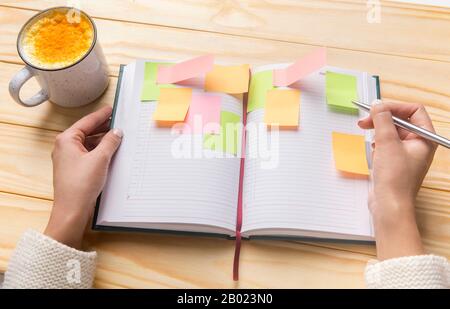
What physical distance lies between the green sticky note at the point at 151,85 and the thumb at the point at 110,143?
7 cm

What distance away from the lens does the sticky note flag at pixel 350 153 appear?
2.01 feet

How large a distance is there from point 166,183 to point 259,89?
0.68 ft

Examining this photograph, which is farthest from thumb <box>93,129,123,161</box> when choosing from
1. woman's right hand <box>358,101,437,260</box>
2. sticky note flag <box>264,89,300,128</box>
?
woman's right hand <box>358,101,437,260</box>

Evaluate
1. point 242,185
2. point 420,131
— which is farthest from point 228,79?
point 420,131

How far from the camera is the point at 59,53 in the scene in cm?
63

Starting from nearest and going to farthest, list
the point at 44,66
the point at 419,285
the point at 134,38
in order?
the point at 419,285 < the point at 44,66 < the point at 134,38

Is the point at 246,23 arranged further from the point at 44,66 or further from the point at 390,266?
the point at 390,266

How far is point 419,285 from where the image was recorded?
511 mm

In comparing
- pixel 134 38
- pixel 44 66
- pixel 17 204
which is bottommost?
pixel 17 204

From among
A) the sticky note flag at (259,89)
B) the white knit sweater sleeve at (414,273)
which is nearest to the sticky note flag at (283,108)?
the sticky note flag at (259,89)

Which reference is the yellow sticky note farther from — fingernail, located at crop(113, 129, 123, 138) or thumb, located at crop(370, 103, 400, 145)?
thumb, located at crop(370, 103, 400, 145)

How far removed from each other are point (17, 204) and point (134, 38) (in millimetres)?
329

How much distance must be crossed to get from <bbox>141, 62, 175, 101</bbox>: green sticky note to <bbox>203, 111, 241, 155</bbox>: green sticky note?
10cm
